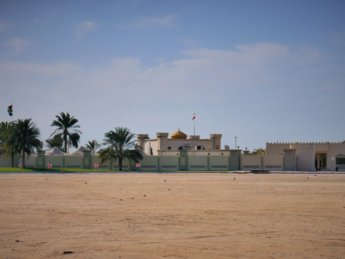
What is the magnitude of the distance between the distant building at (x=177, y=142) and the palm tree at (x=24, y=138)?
73.2 ft

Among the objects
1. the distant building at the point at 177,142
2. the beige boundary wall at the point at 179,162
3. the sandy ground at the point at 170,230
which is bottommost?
the sandy ground at the point at 170,230

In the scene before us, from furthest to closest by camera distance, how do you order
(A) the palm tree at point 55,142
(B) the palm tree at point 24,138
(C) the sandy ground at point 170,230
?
(A) the palm tree at point 55,142
(B) the palm tree at point 24,138
(C) the sandy ground at point 170,230

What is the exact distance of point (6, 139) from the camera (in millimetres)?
71625

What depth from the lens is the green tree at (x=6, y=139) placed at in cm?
7081

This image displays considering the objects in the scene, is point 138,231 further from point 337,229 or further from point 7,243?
point 337,229

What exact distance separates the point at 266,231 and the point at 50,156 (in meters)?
67.8

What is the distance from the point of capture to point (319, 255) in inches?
381

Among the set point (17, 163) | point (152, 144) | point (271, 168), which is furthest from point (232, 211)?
point (152, 144)

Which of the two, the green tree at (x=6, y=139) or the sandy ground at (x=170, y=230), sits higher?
the green tree at (x=6, y=139)

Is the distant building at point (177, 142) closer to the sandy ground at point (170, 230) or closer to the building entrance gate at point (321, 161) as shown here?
the building entrance gate at point (321, 161)

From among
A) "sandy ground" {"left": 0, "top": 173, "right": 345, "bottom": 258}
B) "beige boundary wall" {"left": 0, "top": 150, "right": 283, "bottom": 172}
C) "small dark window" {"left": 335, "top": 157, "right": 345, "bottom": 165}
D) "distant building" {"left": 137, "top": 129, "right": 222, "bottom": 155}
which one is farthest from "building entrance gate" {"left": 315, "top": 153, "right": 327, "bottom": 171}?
"sandy ground" {"left": 0, "top": 173, "right": 345, "bottom": 258}

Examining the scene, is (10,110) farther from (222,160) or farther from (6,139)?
(222,160)

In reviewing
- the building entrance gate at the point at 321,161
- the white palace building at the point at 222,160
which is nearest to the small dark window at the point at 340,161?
the white palace building at the point at 222,160

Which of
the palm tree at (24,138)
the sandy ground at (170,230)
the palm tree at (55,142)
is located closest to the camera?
the sandy ground at (170,230)
